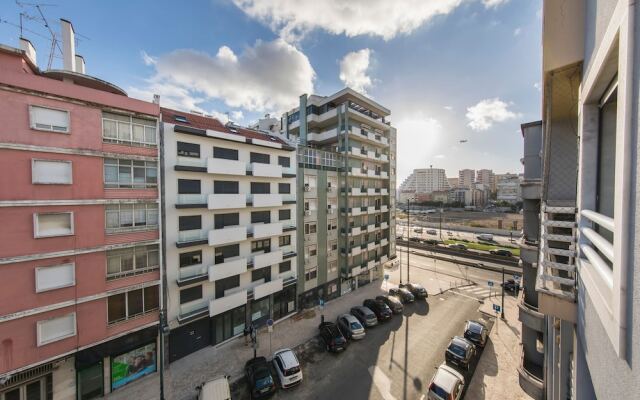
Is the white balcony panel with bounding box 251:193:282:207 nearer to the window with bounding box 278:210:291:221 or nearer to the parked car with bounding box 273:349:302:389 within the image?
the window with bounding box 278:210:291:221

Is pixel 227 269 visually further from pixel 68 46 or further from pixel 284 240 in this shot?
pixel 68 46

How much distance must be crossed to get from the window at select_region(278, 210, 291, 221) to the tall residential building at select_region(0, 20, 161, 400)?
946 cm

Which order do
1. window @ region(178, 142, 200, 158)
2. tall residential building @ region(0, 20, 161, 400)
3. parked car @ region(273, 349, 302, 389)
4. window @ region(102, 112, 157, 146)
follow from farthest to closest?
window @ region(178, 142, 200, 158) < parked car @ region(273, 349, 302, 389) < window @ region(102, 112, 157, 146) < tall residential building @ region(0, 20, 161, 400)

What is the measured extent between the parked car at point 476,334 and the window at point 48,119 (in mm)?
28091

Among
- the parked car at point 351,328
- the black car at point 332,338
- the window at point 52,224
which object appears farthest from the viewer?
the parked car at point 351,328

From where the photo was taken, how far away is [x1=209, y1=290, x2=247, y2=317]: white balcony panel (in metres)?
17.1

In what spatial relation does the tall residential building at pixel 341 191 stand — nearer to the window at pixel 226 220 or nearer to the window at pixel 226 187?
the window at pixel 226 187

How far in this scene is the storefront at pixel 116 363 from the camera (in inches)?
512

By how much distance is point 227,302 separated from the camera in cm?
1773

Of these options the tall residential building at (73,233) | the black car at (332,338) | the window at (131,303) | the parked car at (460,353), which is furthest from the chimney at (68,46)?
the parked car at (460,353)

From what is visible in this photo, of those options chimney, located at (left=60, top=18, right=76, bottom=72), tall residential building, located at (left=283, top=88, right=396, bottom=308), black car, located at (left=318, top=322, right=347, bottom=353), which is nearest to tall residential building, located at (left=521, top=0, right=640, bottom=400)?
black car, located at (left=318, top=322, right=347, bottom=353)

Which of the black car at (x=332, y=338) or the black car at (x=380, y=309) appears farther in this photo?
the black car at (x=380, y=309)

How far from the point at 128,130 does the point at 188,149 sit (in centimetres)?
339

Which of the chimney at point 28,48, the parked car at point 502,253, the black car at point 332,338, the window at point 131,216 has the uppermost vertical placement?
the chimney at point 28,48
